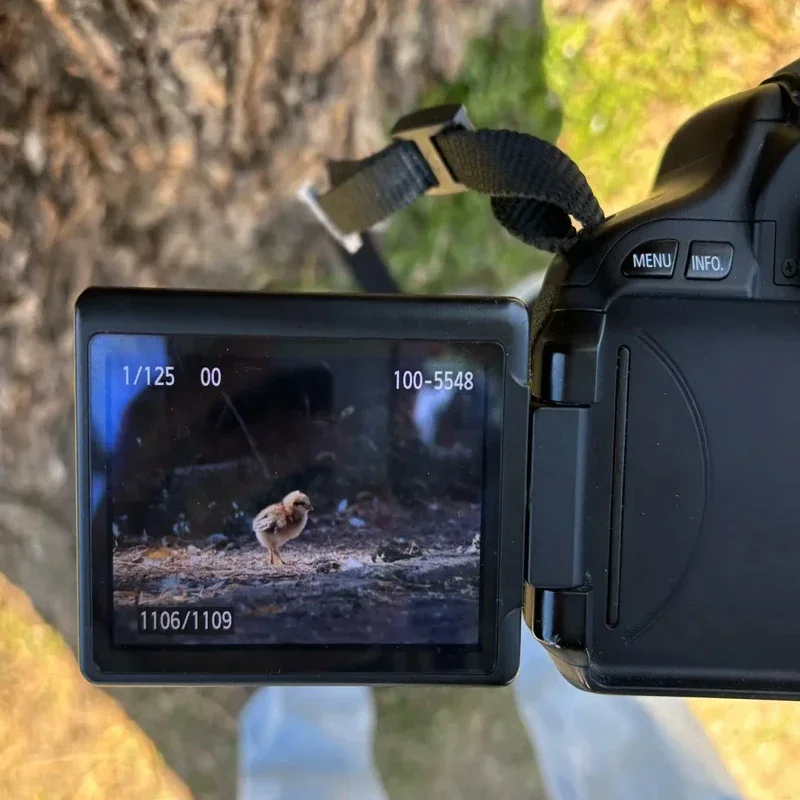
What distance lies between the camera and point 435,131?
1.76 ft

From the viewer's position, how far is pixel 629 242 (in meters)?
0.47

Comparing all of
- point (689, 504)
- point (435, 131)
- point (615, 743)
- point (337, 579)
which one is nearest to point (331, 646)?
point (337, 579)

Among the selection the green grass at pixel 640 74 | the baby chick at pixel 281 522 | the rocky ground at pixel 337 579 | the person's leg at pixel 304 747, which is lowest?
the person's leg at pixel 304 747

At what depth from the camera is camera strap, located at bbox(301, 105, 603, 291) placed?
1.60 ft

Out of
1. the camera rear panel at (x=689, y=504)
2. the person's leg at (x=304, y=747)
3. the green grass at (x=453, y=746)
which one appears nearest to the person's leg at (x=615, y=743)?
the green grass at (x=453, y=746)

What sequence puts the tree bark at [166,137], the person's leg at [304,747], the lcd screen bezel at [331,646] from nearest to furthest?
the lcd screen bezel at [331,646] < the tree bark at [166,137] < the person's leg at [304,747]

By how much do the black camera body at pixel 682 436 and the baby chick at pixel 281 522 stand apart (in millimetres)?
138

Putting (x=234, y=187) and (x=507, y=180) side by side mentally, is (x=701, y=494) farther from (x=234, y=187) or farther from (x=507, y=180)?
(x=234, y=187)

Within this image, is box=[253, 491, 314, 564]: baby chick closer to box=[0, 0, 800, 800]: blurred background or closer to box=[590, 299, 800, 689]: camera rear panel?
box=[590, 299, 800, 689]: camera rear panel

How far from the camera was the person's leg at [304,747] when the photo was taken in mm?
879

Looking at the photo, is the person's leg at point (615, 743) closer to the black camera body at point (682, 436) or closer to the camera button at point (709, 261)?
the black camera body at point (682, 436)

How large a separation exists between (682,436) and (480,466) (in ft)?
0.42

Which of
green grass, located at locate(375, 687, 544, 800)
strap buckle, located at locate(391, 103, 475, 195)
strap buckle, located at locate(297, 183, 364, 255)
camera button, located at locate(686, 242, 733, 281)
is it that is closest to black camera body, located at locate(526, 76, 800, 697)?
camera button, located at locate(686, 242, 733, 281)

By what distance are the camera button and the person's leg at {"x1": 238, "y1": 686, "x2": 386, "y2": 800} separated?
24.1 inches
